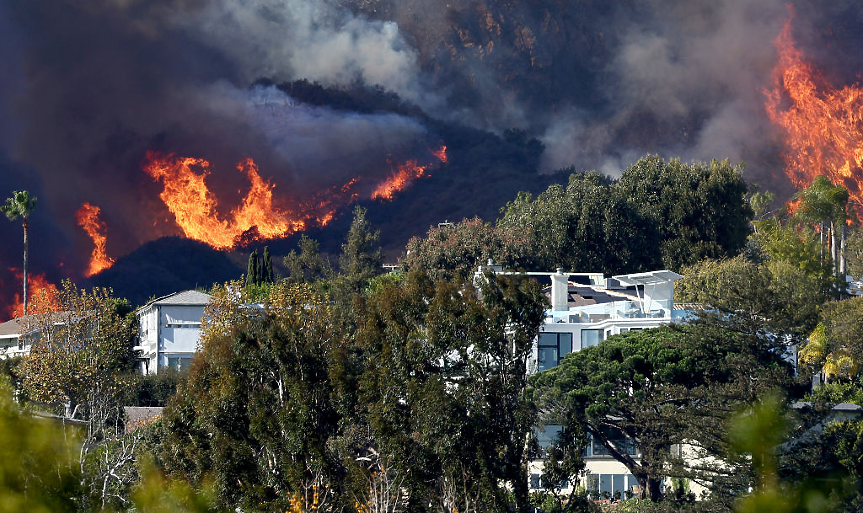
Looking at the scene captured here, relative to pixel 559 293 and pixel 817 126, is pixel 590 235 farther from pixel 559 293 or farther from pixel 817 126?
pixel 817 126

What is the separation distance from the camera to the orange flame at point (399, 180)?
11654 centimetres

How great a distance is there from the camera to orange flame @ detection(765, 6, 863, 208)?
434 feet

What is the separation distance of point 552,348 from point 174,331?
2868 cm

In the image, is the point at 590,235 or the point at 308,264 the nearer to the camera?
the point at 590,235

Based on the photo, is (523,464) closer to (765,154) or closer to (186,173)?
(186,173)

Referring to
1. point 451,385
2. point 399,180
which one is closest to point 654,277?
point 451,385

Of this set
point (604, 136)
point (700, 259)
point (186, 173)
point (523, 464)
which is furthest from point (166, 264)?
point (523, 464)

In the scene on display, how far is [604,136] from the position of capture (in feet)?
452

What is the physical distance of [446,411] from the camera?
108 ft

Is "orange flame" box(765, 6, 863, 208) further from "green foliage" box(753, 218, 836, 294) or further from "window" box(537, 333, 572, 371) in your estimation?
"window" box(537, 333, 572, 371)

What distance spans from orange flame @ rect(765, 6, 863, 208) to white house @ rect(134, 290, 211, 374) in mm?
82044

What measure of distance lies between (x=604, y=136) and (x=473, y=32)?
2225 cm

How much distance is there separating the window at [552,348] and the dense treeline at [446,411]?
6.35 metres

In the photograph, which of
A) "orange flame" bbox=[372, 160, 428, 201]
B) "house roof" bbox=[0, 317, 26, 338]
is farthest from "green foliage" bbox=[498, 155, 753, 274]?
"house roof" bbox=[0, 317, 26, 338]
